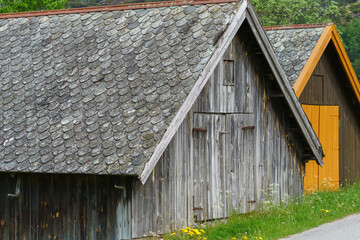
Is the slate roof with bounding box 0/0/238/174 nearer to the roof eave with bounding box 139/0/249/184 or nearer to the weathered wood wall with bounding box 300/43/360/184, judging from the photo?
the roof eave with bounding box 139/0/249/184

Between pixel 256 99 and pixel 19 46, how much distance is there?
4919 millimetres

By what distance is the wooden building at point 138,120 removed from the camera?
11.6 m

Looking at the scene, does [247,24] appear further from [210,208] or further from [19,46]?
[19,46]

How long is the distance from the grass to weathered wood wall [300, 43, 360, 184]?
382 centimetres

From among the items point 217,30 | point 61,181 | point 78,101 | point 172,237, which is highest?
point 217,30

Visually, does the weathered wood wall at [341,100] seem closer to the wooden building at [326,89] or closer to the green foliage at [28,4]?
the wooden building at [326,89]

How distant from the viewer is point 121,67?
13.0 meters

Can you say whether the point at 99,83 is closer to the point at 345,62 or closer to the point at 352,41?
the point at 345,62

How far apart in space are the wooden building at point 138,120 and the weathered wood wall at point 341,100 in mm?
4580

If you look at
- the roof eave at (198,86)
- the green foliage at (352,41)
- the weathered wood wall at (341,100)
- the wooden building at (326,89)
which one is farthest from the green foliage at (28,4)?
the green foliage at (352,41)

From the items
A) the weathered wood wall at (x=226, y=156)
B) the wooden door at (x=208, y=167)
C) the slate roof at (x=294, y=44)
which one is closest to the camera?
the weathered wood wall at (x=226, y=156)

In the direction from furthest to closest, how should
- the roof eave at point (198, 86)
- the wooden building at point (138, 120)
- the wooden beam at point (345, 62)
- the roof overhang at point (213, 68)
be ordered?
1. the wooden beam at point (345, 62)
2. the wooden building at point (138, 120)
3. the roof overhang at point (213, 68)
4. the roof eave at point (198, 86)

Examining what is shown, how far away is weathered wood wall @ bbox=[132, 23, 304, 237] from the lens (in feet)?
40.0

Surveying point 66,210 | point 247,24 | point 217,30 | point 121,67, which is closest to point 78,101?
point 121,67
